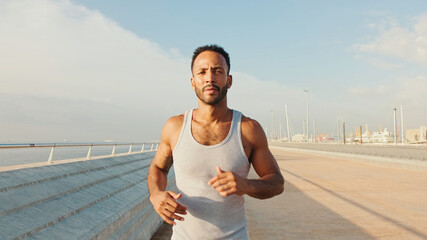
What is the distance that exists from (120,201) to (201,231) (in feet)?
9.09

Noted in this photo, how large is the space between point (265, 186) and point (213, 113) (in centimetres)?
55

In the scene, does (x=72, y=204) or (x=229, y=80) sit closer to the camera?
(x=229, y=80)

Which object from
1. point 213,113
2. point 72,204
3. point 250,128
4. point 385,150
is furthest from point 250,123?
point 385,150

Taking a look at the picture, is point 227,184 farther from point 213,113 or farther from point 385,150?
point 385,150

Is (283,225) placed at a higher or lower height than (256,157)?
lower

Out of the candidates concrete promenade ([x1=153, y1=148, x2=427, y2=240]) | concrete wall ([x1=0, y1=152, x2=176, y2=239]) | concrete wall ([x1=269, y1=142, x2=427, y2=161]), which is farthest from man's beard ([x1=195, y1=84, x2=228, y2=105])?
concrete wall ([x1=269, y1=142, x2=427, y2=161])

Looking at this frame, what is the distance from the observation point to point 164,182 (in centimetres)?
246

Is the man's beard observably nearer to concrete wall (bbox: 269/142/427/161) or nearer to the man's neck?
the man's neck

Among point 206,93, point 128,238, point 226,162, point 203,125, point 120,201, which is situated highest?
point 206,93

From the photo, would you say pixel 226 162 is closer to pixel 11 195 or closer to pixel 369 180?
pixel 11 195

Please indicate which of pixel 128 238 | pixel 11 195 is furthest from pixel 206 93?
pixel 128 238

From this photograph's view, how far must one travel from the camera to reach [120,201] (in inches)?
183

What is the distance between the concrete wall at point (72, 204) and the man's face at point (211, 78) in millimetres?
1678

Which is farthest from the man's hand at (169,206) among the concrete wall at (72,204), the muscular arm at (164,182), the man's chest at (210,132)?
the concrete wall at (72,204)
